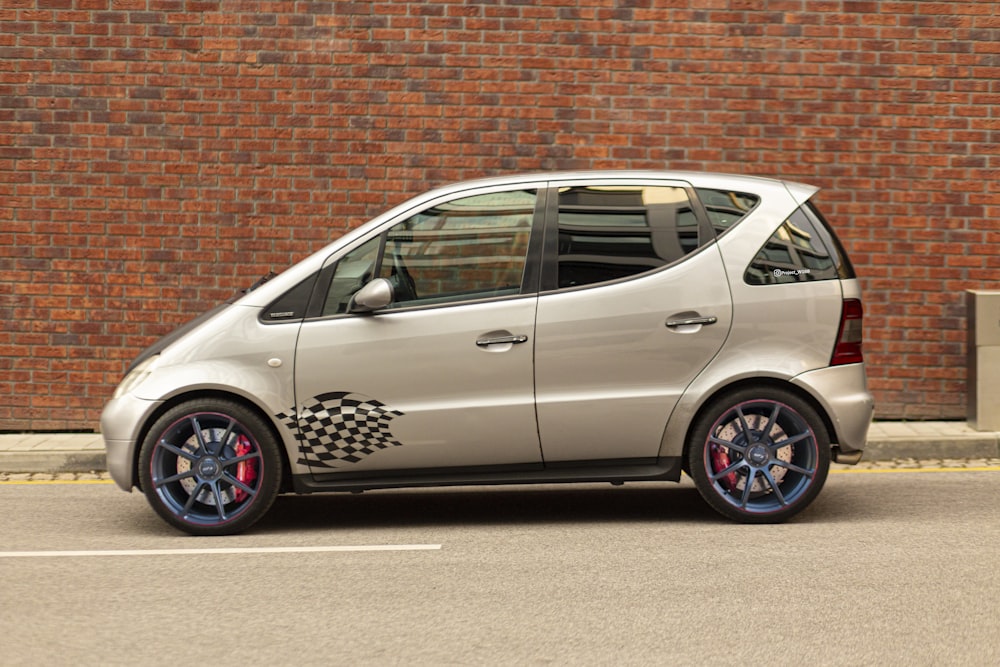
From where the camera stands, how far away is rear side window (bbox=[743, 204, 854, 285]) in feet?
23.4

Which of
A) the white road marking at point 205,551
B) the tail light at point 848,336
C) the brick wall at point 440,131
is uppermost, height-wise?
the brick wall at point 440,131

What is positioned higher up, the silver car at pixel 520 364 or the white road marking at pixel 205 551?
the silver car at pixel 520 364

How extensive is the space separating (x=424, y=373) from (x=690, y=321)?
4.74 feet

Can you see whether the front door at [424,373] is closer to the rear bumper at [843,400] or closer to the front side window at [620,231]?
the front side window at [620,231]

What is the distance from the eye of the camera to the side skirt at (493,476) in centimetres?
707

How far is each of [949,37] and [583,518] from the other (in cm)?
558

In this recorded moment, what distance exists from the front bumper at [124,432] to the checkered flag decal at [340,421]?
29.6 inches

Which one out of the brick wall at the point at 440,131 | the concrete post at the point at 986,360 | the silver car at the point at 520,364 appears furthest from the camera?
the brick wall at the point at 440,131

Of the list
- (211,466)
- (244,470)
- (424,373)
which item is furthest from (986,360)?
(211,466)

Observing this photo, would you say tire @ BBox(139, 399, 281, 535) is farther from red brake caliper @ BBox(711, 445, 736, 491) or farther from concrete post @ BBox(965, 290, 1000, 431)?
concrete post @ BBox(965, 290, 1000, 431)

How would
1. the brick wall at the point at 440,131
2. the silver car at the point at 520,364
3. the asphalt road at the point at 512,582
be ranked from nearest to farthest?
1. the asphalt road at the point at 512,582
2. the silver car at the point at 520,364
3. the brick wall at the point at 440,131

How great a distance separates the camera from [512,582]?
235 inches

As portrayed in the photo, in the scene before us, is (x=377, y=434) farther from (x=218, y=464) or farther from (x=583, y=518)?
(x=583, y=518)

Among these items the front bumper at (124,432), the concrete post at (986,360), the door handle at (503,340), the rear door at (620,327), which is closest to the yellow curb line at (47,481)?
the front bumper at (124,432)
